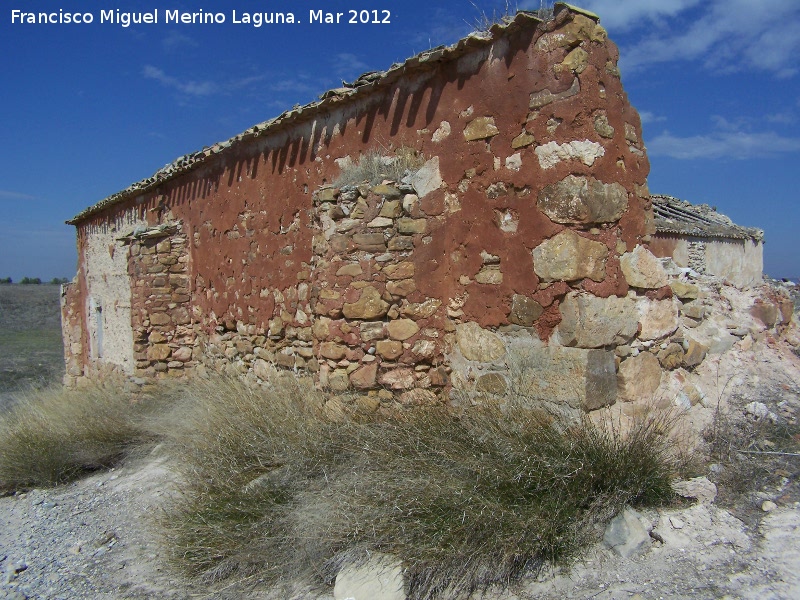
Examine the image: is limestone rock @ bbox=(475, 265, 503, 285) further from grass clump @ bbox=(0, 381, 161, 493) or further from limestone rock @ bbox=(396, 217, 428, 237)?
grass clump @ bbox=(0, 381, 161, 493)

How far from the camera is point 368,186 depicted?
4863mm

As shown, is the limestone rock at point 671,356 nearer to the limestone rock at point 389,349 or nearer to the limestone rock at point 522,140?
the limestone rock at point 522,140

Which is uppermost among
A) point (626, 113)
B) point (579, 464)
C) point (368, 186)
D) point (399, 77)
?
point (399, 77)

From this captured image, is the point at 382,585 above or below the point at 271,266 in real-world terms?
below

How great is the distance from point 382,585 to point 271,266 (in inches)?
153

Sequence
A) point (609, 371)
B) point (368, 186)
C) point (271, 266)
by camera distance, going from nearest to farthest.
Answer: point (609, 371), point (368, 186), point (271, 266)

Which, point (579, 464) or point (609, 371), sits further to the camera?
point (609, 371)

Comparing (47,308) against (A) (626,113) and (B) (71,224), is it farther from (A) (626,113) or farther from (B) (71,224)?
(A) (626,113)

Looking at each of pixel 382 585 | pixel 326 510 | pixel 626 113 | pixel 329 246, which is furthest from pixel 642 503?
pixel 329 246

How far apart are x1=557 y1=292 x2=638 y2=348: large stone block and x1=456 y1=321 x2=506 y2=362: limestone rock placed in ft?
1.60

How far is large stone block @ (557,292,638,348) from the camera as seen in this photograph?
392cm

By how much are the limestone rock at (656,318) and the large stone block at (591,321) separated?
8.8 inches

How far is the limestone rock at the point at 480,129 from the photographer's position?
4.36 m

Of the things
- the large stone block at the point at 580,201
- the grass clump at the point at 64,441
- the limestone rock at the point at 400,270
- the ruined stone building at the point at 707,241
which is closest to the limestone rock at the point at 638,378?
the large stone block at the point at 580,201
